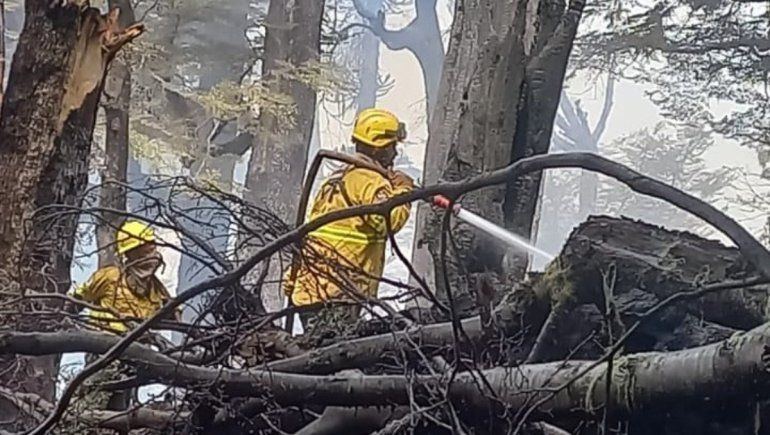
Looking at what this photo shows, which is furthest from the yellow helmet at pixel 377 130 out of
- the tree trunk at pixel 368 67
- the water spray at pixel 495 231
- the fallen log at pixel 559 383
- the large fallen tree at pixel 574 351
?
the tree trunk at pixel 368 67

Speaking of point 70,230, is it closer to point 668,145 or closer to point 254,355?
point 254,355

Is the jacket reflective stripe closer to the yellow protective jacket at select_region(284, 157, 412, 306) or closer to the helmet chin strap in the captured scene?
the yellow protective jacket at select_region(284, 157, 412, 306)

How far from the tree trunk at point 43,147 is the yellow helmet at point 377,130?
3.10ft

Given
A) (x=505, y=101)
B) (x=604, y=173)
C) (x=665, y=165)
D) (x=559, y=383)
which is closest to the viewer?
(x=604, y=173)

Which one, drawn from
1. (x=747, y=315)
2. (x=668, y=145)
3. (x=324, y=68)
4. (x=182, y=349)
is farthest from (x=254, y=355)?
(x=668, y=145)

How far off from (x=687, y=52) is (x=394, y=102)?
367 inches

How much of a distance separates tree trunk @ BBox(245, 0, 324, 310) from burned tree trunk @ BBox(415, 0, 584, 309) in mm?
4590

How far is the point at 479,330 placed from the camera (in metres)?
1.86

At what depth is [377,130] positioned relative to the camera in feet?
11.3

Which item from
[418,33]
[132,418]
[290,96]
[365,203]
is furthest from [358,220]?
[418,33]

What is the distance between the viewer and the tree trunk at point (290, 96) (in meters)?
8.01

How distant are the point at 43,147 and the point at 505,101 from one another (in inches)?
60.8

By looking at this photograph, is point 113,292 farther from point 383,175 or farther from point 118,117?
point 118,117

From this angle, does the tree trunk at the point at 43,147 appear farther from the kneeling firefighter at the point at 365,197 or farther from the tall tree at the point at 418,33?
the tall tree at the point at 418,33
